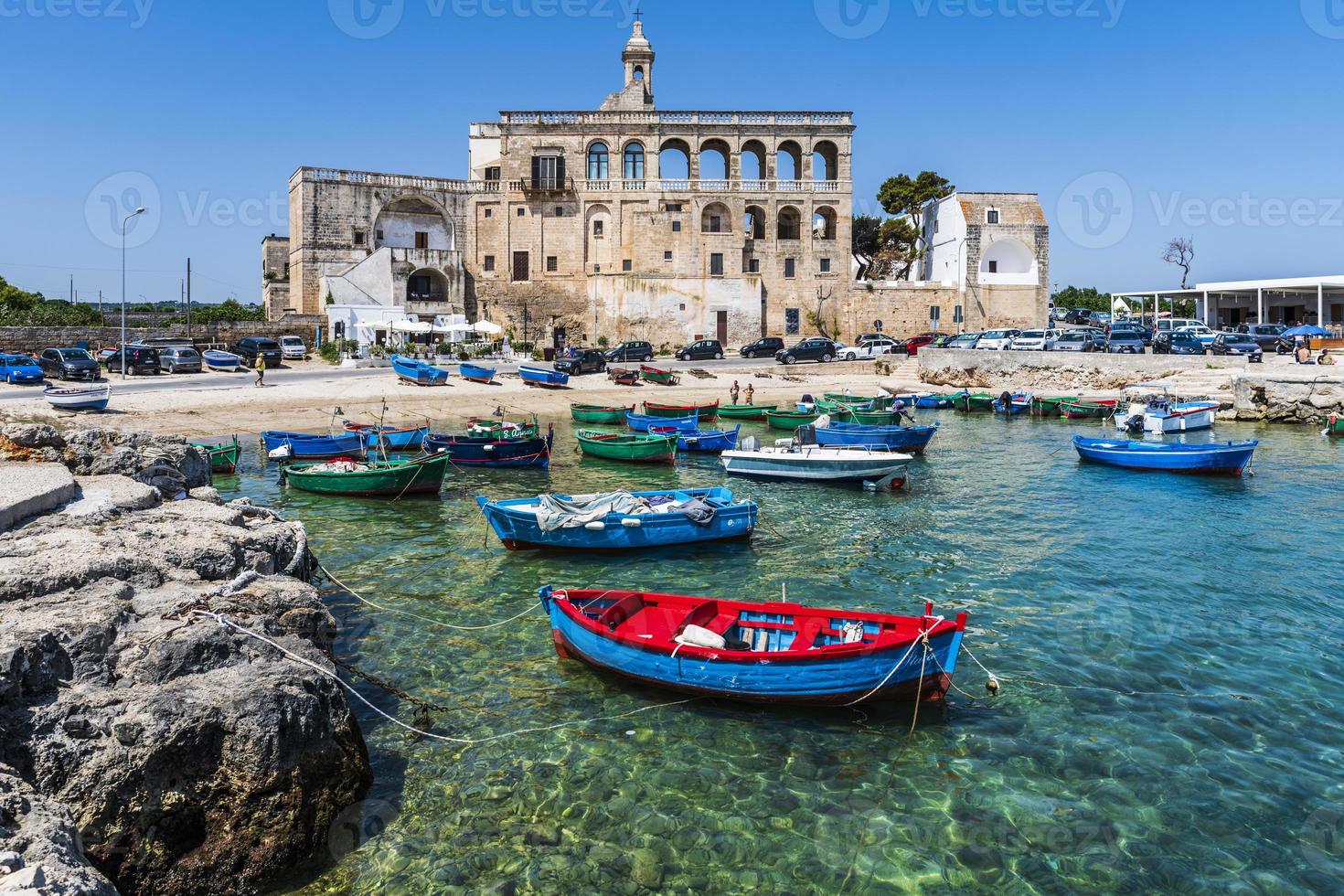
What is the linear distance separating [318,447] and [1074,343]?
38.1 m

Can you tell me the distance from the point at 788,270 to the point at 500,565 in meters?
49.0

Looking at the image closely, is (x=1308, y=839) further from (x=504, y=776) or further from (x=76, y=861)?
(x=76, y=861)

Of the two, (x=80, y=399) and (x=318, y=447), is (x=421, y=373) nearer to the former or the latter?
(x=80, y=399)

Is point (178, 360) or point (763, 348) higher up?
point (763, 348)

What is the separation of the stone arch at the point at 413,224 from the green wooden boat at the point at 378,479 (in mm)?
41630

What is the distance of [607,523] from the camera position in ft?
52.7

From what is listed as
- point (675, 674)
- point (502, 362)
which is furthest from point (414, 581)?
Result: point (502, 362)

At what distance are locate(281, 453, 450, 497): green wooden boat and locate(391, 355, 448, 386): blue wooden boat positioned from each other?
20.1 m

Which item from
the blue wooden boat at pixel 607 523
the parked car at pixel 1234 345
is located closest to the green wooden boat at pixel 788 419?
the blue wooden boat at pixel 607 523

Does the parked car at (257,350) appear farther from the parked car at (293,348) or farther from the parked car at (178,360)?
the parked car at (178,360)

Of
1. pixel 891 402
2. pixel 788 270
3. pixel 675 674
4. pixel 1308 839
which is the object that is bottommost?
pixel 1308 839

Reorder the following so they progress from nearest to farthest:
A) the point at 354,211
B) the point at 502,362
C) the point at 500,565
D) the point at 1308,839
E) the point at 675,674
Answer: the point at 1308,839 → the point at 675,674 → the point at 500,565 → the point at 502,362 → the point at 354,211

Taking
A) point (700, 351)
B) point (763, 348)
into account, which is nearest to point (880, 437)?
point (700, 351)

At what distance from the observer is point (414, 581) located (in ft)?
49.0
